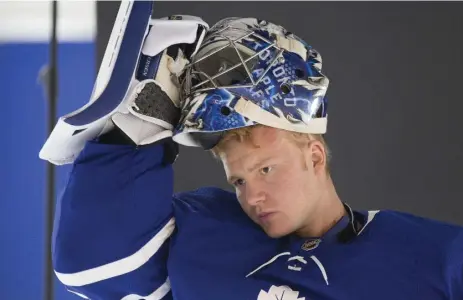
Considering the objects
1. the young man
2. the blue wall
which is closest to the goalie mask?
the young man

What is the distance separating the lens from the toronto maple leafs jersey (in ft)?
2.59

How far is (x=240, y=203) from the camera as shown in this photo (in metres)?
0.86

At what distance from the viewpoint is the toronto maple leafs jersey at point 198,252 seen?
2.59 feet

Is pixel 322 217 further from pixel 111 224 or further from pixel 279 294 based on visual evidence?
pixel 111 224

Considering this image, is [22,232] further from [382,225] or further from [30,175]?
[382,225]

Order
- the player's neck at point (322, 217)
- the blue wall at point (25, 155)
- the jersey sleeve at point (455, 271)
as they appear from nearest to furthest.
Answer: the jersey sleeve at point (455, 271) → the player's neck at point (322, 217) → the blue wall at point (25, 155)

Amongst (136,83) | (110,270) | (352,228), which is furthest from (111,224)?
(352,228)

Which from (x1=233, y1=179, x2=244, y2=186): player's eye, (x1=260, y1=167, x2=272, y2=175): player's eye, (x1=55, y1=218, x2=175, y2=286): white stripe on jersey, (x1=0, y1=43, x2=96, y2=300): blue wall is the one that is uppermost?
(x1=260, y1=167, x2=272, y2=175): player's eye

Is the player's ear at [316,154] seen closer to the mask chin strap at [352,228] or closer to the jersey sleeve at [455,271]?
the mask chin strap at [352,228]

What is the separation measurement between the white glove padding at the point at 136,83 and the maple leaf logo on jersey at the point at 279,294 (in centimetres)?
20

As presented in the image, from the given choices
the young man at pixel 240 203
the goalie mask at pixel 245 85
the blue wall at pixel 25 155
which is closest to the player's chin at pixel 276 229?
the young man at pixel 240 203

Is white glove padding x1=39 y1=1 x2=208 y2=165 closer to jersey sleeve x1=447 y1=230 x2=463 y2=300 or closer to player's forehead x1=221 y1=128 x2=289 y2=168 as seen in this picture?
player's forehead x1=221 y1=128 x2=289 y2=168

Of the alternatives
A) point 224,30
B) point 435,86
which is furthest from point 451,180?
point 224,30

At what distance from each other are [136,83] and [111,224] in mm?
151
